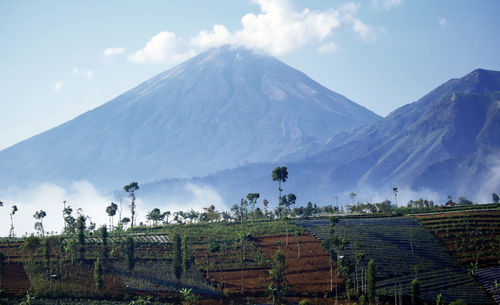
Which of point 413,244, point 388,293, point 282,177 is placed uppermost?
point 282,177

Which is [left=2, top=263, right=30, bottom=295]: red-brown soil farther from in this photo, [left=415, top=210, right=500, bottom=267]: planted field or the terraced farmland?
[left=415, top=210, right=500, bottom=267]: planted field

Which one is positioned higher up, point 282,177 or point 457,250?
point 282,177

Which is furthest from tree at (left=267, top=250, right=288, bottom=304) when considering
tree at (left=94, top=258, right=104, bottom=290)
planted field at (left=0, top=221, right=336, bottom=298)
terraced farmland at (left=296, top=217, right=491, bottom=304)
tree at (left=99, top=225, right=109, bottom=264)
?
tree at (left=99, top=225, right=109, bottom=264)

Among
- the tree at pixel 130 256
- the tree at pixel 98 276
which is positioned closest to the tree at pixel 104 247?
the tree at pixel 130 256

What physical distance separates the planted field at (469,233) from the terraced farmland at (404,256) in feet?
7.95

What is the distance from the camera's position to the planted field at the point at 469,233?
10788 centimetres

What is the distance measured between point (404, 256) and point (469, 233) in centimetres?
1875

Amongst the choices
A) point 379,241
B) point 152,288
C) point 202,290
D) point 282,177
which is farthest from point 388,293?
point 282,177

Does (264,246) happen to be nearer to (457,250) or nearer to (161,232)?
(161,232)

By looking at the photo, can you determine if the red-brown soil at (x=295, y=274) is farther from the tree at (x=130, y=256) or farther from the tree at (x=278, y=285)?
the tree at (x=130, y=256)

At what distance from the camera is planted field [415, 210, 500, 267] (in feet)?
354

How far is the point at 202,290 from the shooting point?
323ft

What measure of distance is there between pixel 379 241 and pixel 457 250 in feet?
50.3

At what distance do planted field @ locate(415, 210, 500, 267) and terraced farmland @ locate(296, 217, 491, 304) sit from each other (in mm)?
2422
